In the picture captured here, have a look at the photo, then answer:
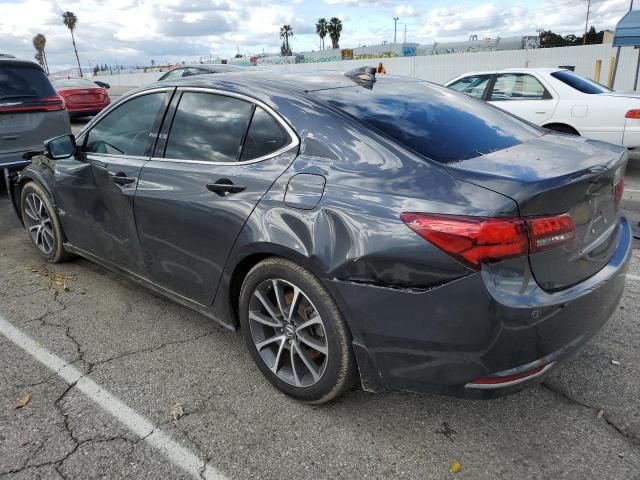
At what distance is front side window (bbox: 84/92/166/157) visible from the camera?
133 inches

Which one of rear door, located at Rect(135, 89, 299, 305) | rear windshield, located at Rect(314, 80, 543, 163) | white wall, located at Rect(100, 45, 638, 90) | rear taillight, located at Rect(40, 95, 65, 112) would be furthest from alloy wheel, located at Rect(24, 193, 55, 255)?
white wall, located at Rect(100, 45, 638, 90)

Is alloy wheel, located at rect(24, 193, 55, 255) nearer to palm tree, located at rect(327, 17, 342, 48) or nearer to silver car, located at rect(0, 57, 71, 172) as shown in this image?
silver car, located at rect(0, 57, 71, 172)

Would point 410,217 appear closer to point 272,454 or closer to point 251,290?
point 251,290

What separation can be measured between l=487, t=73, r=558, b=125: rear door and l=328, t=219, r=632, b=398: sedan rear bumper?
20.0 ft

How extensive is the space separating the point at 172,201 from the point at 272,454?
4.93 feet

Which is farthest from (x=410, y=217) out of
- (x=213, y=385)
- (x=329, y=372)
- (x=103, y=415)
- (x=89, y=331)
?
(x=89, y=331)

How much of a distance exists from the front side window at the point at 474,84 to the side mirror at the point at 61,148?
6304 millimetres

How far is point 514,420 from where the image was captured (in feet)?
8.31

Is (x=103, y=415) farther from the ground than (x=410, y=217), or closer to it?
closer to it

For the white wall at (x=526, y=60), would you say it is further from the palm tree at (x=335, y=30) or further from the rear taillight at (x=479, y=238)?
the palm tree at (x=335, y=30)

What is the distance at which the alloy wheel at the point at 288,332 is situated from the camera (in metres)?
2.53

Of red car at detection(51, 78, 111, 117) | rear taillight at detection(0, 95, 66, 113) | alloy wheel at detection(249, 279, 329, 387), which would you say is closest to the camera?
alloy wheel at detection(249, 279, 329, 387)

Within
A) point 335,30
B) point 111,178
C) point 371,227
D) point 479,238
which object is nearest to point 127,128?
point 111,178

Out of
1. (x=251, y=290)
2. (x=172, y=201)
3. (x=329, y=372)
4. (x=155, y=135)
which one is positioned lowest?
(x=329, y=372)
